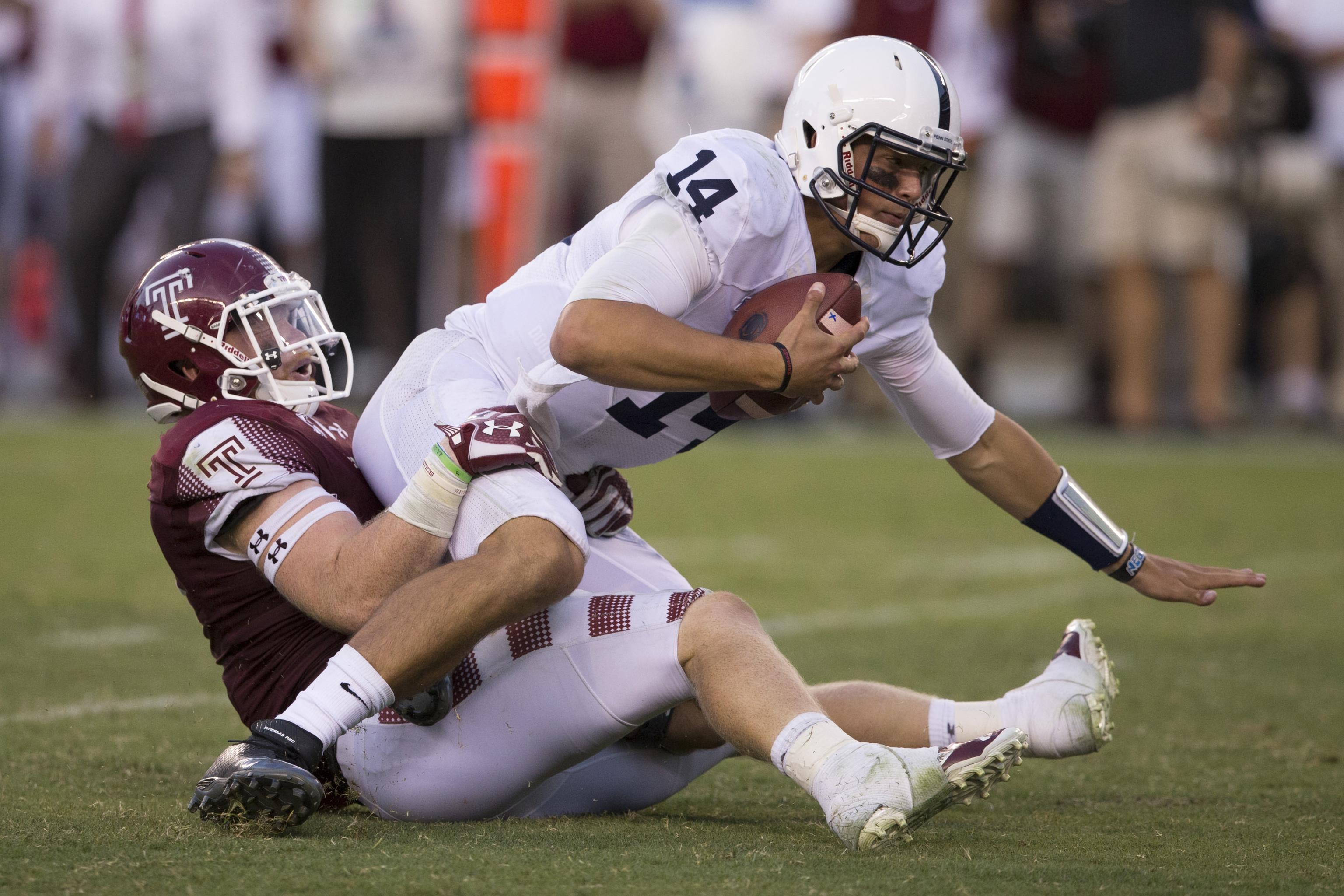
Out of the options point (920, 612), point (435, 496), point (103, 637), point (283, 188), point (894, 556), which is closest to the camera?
point (435, 496)

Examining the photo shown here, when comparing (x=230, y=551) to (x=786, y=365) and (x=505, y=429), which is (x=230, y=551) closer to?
(x=505, y=429)

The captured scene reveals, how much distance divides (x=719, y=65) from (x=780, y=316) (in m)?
7.01

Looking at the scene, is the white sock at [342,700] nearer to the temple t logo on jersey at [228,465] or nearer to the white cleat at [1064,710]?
the temple t logo on jersey at [228,465]

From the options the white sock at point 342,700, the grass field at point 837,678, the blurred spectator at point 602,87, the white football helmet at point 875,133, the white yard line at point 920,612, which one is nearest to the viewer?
the grass field at point 837,678

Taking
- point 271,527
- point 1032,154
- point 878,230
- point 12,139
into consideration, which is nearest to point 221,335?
point 271,527

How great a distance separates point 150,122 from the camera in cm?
862

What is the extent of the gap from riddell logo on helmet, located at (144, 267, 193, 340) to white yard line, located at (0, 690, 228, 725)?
917 mm

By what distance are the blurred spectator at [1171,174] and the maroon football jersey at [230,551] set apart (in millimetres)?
6334

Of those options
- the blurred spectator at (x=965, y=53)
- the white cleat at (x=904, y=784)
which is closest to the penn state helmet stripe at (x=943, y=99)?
the white cleat at (x=904, y=784)

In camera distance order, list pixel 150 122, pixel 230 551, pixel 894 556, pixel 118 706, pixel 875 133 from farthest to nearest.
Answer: pixel 150 122, pixel 894 556, pixel 118 706, pixel 875 133, pixel 230 551

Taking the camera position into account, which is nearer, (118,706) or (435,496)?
(435,496)

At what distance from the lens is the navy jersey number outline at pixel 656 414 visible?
9.76 feet

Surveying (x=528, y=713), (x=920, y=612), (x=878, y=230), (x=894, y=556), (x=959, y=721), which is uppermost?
(x=878, y=230)

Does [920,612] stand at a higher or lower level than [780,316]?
lower
